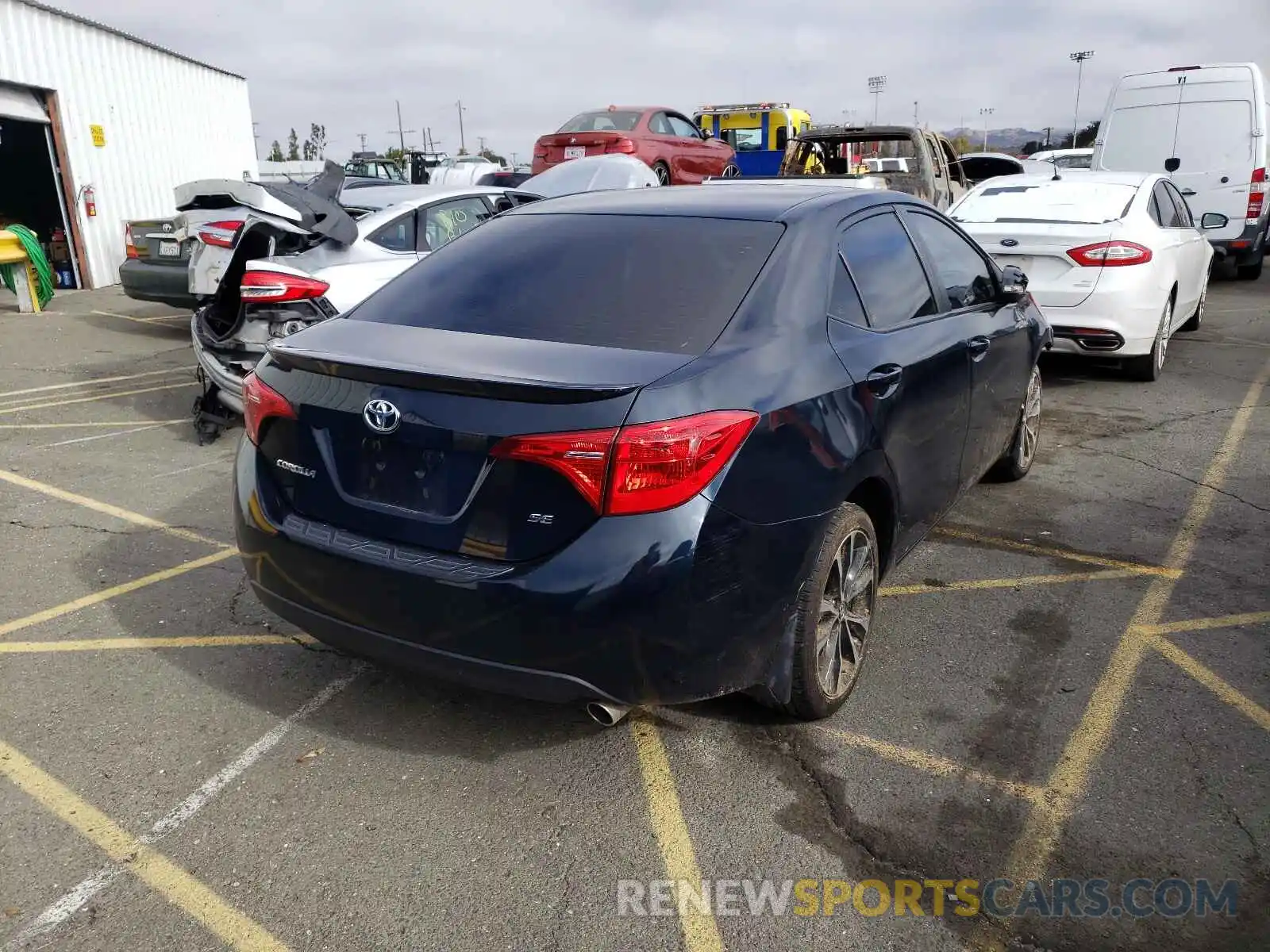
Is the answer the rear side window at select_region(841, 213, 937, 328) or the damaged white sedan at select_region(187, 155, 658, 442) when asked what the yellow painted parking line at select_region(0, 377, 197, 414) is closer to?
the damaged white sedan at select_region(187, 155, 658, 442)

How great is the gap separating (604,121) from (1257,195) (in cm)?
887

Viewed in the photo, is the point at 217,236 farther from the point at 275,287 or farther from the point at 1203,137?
the point at 1203,137

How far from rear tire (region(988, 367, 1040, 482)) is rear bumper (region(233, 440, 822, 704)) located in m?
3.03

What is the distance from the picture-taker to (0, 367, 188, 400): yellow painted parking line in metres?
8.50

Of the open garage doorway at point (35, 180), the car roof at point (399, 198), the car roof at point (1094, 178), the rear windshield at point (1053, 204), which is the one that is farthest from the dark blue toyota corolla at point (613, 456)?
the open garage doorway at point (35, 180)

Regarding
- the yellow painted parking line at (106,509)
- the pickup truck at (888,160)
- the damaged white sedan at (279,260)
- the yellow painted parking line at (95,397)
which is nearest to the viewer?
the yellow painted parking line at (106,509)

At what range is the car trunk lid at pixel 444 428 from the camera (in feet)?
8.13

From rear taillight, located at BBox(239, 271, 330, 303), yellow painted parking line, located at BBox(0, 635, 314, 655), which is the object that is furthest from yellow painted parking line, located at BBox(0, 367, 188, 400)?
yellow painted parking line, located at BBox(0, 635, 314, 655)

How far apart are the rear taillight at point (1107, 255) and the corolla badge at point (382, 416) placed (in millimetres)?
6323

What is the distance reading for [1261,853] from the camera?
265cm

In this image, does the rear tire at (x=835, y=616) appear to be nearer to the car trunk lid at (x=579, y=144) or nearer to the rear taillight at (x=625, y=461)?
the rear taillight at (x=625, y=461)

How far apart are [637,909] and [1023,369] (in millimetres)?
3688

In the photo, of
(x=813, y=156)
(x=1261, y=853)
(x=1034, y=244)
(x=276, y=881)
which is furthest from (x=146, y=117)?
(x=1261, y=853)

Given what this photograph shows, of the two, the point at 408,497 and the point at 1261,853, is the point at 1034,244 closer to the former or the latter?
the point at 1261,853
